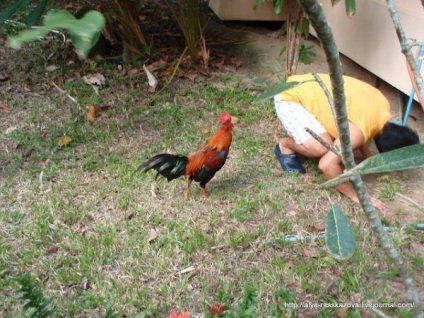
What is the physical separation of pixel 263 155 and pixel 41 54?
287 cm

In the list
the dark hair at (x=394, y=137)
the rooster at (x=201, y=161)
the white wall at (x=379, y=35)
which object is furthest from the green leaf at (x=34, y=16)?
the white wall at (x=379, y=35)

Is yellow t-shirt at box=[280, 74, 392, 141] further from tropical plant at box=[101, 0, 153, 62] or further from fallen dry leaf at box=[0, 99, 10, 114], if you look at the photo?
fallen dry leaf at box=[0, 99, 10, 114]

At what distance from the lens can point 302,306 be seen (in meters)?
2.29

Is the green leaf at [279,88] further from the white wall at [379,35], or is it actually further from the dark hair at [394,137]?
the white wall at [379,35]

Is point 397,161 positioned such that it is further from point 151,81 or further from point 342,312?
point 151,81

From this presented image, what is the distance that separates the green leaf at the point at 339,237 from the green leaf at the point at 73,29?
786mm

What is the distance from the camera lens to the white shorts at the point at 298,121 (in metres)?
3.12

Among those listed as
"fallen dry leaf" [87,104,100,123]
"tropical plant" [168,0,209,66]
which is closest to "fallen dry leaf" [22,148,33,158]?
"fallen dry leaf" [87,104,100,123]

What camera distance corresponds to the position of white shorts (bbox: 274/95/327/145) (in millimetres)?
3117

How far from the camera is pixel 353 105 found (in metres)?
3.00

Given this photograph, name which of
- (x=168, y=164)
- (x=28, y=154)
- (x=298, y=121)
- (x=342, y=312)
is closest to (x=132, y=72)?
(x=28, y=154)

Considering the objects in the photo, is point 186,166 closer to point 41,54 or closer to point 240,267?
point 240,267

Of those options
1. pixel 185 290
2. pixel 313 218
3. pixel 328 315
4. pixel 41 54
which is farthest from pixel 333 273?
pixel 41 54

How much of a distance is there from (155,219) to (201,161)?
0.47 m
